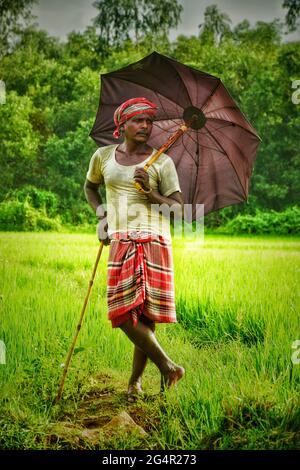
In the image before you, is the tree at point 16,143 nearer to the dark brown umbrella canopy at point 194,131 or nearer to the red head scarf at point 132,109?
the dark brown umbrella canopy at point 194,131

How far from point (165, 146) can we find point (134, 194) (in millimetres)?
259

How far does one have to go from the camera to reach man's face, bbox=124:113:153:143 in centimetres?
285

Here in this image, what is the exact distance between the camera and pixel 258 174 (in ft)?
14.5

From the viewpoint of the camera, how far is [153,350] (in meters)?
2.80

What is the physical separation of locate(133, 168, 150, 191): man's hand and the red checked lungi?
8.6 inches

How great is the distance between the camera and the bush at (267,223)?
14.3ft
